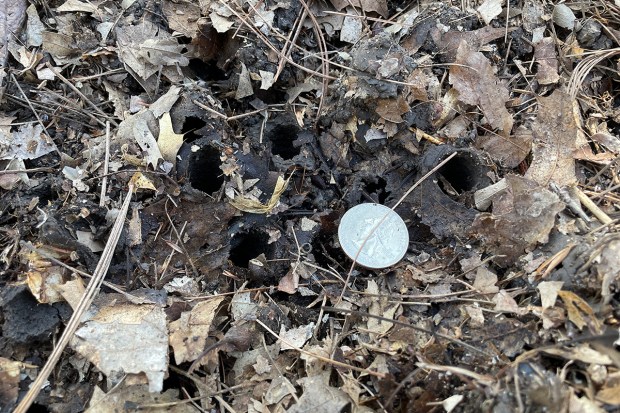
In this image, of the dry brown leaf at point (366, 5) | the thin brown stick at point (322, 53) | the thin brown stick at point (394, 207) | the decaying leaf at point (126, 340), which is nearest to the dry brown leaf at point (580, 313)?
the thin brown stick at point (394, 207)

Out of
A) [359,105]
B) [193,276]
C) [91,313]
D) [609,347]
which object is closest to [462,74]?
[359,105]

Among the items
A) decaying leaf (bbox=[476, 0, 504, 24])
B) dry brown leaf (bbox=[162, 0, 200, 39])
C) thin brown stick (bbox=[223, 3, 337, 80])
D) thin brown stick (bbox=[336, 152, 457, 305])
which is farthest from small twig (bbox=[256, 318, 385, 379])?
decaying leaf (bbox=[476, 0, 504, 24])

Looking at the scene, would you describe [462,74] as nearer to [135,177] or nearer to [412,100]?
[412,100]

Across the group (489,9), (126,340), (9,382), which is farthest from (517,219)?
(9,382)

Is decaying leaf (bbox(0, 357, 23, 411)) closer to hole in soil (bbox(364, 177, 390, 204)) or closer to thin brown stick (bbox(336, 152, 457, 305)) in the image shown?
thin brown stick (bbox(336, 152, 457, 305))

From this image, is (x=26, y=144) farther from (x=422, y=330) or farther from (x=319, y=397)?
(x=422, y=330)

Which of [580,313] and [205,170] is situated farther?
[205,170]

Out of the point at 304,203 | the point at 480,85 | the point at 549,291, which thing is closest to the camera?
the point at 549,291
